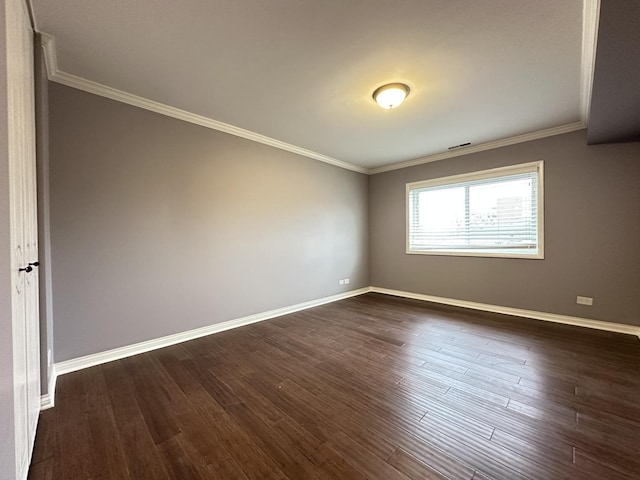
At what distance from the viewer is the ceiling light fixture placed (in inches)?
97.0

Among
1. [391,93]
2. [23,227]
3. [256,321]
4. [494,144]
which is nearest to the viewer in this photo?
[23,227]

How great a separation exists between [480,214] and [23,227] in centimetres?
511

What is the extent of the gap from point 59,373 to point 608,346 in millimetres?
5363

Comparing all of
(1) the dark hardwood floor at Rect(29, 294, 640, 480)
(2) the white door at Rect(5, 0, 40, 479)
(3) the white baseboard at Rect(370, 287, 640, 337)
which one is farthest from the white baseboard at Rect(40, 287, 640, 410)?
(2) the white door at Rect(5, 0, 40, 479)

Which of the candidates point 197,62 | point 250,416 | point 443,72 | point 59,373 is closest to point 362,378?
point 250,416

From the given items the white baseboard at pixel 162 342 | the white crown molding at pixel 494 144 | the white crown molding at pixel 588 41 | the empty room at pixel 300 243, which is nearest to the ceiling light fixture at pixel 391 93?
the empty room at pixel 300 243

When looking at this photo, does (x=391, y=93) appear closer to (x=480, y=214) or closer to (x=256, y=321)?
(x=480, y=214)

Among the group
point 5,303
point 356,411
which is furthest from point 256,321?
point 5,303

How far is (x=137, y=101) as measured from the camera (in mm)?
2670

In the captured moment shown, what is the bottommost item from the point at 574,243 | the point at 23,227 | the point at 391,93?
the point at 574,243

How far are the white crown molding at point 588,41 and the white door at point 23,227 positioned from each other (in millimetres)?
3127

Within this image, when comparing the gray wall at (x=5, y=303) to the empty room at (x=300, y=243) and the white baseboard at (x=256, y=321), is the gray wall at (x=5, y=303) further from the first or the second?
the white baseboard at (x=256, y=321)

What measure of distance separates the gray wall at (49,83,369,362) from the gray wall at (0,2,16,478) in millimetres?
1624

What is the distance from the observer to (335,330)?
10.8ft
